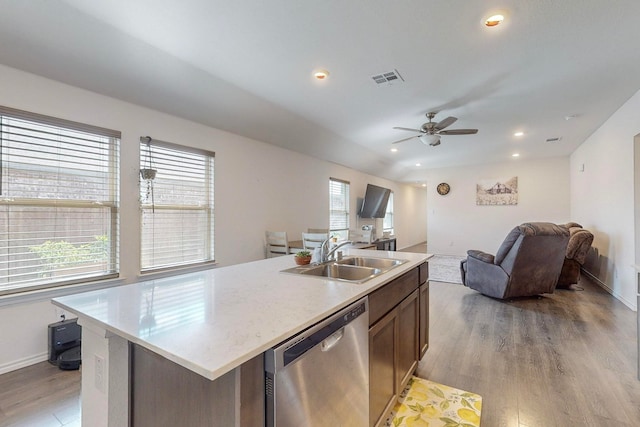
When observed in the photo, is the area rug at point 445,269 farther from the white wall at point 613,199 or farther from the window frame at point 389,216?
the white wall at point 613,199

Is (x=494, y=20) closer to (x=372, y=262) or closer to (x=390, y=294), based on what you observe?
(x=372, y=262)

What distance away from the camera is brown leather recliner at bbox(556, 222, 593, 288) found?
4309 mm

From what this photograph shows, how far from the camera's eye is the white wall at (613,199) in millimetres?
3668

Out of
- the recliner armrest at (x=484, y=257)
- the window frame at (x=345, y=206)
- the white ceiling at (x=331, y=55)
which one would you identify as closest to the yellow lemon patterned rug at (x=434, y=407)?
the recliner armrest at (x=484, y=257)

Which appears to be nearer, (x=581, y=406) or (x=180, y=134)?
(x=581, y=406)

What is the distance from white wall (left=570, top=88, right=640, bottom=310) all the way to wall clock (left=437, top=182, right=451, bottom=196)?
10.1 ft

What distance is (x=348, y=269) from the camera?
202 cm

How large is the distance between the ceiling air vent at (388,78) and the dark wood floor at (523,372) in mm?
2672

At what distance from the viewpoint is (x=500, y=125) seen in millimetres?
4711

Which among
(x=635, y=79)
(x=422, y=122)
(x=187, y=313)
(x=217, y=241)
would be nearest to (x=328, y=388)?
(x=187, y=313)

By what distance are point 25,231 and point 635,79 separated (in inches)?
241

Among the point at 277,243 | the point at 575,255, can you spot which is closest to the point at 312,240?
the point at 277,243

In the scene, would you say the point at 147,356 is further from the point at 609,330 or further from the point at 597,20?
the point at 609,330

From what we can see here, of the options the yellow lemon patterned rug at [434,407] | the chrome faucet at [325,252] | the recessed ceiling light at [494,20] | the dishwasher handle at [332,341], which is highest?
the recessed ceiling light at [494,20]
